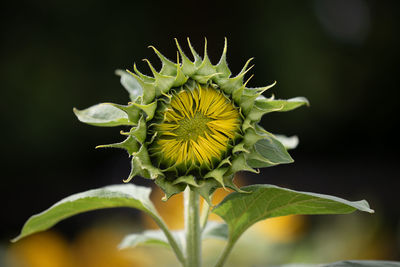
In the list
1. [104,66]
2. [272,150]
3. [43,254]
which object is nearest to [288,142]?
[272,150]

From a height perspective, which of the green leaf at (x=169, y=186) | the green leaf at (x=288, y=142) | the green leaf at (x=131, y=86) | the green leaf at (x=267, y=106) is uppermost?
the green leaf at (x=131, y=86)

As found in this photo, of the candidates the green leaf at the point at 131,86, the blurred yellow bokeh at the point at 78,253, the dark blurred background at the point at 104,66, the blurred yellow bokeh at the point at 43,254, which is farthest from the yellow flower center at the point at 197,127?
the dark blurred background at the point at 104,66

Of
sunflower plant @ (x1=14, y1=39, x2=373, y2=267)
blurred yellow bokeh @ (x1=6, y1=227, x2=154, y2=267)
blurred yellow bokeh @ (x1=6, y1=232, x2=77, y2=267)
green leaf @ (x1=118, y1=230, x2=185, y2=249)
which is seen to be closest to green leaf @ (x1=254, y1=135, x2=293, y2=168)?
sunflower plant @ (x1=14, y1=39, x2=373, y2=267)

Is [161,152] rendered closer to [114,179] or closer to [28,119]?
[114,179]

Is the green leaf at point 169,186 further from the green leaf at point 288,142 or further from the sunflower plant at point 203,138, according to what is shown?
the green leaf at point 288,142

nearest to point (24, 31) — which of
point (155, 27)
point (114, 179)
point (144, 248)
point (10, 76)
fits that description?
point (10, 76)

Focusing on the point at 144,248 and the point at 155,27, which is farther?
the point at 155,27
